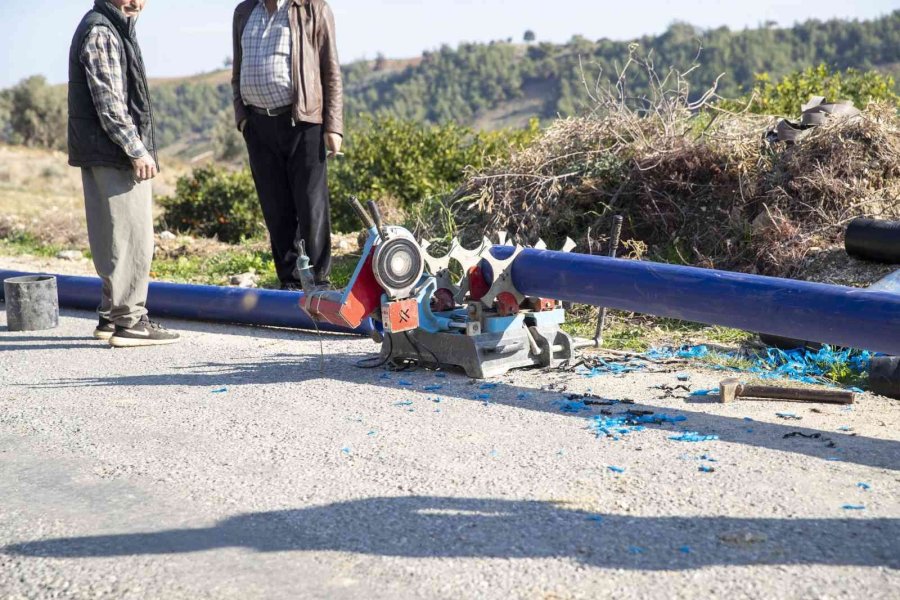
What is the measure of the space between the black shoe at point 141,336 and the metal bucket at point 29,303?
3.07 feet

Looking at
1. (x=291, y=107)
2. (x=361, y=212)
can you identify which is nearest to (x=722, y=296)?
(x=361, y=212)

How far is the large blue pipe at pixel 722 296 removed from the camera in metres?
3.78

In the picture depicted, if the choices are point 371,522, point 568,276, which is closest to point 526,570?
point 371,522

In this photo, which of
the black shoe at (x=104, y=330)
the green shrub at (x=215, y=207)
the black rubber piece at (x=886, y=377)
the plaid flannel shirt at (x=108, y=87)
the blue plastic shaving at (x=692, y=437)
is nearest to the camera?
the blue plastic shaving at (x=692, y=437)

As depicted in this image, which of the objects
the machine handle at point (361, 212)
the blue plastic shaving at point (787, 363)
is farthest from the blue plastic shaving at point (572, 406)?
the machine handle at point (361, 212)

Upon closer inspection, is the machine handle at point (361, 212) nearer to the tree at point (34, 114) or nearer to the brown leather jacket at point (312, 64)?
the brown leather jacket at point (312, 64)

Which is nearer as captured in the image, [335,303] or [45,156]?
[335,303]

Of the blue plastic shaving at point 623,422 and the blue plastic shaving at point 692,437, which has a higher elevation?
the blue plastic shaving at point 692,437

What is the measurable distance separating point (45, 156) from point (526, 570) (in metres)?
33.8

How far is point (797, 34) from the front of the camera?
6950 centimetres

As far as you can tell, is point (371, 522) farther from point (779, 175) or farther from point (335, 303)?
point (779, 175)

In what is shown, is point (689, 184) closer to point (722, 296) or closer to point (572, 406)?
point (722, 296)

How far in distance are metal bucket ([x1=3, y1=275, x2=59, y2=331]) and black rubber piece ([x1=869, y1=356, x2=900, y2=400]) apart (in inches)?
203

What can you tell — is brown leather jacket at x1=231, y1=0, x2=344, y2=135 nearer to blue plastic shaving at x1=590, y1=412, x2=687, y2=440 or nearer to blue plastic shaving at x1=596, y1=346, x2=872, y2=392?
blue plastic shaving at x1=596, y1=346, x2=872, y2=392
